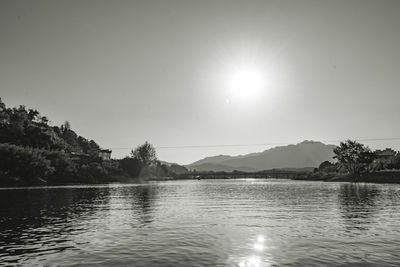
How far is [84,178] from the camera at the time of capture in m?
190

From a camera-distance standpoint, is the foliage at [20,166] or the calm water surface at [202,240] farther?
the foliage at [20,166]

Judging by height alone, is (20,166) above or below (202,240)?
above

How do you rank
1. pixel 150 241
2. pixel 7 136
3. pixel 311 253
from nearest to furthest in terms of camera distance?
pixel 311 253
pixel 150 241
pixel 7 136

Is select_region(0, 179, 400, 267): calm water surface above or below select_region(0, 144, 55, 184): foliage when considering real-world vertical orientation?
below

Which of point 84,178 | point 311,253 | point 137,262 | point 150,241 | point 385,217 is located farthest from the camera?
point 84,178

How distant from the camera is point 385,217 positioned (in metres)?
39.4

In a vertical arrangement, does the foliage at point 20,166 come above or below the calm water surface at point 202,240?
above

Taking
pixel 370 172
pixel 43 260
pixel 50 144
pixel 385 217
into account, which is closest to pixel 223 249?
pixel 43 260

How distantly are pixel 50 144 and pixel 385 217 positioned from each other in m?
190

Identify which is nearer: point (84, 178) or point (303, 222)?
point (303, 222)

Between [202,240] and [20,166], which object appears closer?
[202,240]

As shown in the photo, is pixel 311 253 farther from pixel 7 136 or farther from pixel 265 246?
pixel 7 136

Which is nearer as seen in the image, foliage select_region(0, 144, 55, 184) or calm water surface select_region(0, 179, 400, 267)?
calm water surface select_region(0, 179, 400, 267)

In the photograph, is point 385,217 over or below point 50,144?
below
